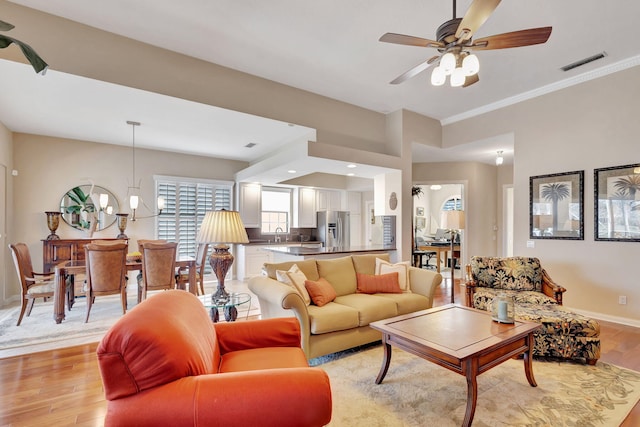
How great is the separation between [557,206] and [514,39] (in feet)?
10.3

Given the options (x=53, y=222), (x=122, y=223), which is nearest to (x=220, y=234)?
(x=122, y=223)

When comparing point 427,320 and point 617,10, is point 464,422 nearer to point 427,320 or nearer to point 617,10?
point 427,320

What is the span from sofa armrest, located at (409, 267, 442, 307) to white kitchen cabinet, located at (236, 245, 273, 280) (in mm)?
3936

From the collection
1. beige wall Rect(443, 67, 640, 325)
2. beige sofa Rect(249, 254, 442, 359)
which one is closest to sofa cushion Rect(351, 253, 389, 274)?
beige sofa Rect(249, 254, 442, 359)

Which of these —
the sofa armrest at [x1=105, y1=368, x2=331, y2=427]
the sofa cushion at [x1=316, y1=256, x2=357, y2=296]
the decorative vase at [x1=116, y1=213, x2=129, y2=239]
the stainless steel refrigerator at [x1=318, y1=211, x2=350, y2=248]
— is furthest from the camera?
the stainless steel refrigerator at [x1=318, y1=211, x2=350, y2=248]

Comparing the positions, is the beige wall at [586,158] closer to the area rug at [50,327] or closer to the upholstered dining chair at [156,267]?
the area rug at [50,327]

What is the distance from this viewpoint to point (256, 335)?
2.01m

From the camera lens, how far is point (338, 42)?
3488 millimetres

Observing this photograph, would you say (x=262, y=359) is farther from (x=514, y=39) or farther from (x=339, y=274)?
(x=514, y=39)

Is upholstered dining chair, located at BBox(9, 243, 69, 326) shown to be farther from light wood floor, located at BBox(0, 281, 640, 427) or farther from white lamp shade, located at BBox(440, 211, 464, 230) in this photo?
white lamp shade, located at BBox(440, 211, 464, 230)

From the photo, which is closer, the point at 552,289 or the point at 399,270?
the point at 552,289

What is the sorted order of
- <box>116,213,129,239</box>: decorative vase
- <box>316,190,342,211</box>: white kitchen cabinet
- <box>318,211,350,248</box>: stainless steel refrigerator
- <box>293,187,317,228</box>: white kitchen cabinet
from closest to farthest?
<box>116,213,129,239</box>: decorative vase → <box>293,187,317,228</box>: white kitchen cabinet → <box>318,211,350,248</box>: stainless steel refrigerator → <box>316,190,342,211</box>: white kitchen cabinet

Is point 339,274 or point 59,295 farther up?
point 339,274

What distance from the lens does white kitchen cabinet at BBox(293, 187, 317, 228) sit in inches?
316
